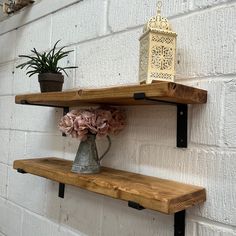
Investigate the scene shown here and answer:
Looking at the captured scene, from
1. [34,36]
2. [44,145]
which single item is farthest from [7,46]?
[44,145]

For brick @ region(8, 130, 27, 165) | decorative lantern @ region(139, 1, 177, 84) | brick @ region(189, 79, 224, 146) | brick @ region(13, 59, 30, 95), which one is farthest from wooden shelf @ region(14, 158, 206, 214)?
brick @ region(13, 59, 30, 95)

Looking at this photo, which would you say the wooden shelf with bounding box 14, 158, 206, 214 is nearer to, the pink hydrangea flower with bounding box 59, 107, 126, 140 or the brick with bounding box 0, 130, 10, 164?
the pink hydrangea flower with bounding box 59, 107, 126, 140

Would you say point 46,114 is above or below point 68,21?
below

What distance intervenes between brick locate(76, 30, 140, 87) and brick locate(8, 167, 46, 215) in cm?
50

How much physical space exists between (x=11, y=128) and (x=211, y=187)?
1.10 metres

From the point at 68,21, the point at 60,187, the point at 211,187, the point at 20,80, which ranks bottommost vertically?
the point at 60,187

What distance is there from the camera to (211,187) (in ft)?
2.34

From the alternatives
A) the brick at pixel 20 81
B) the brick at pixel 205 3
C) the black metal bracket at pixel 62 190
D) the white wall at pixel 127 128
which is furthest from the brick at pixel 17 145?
the brick at pixel 205 3

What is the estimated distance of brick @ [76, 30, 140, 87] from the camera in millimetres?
926

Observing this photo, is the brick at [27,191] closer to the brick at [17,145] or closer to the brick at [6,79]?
the brick at [17,145]

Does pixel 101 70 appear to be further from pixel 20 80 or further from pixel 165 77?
pixel 20 80

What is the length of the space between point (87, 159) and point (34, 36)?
78 centimetres

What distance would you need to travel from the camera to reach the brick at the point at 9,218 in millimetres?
1375

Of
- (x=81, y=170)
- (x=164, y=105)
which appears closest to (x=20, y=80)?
(x=81, y=170)
